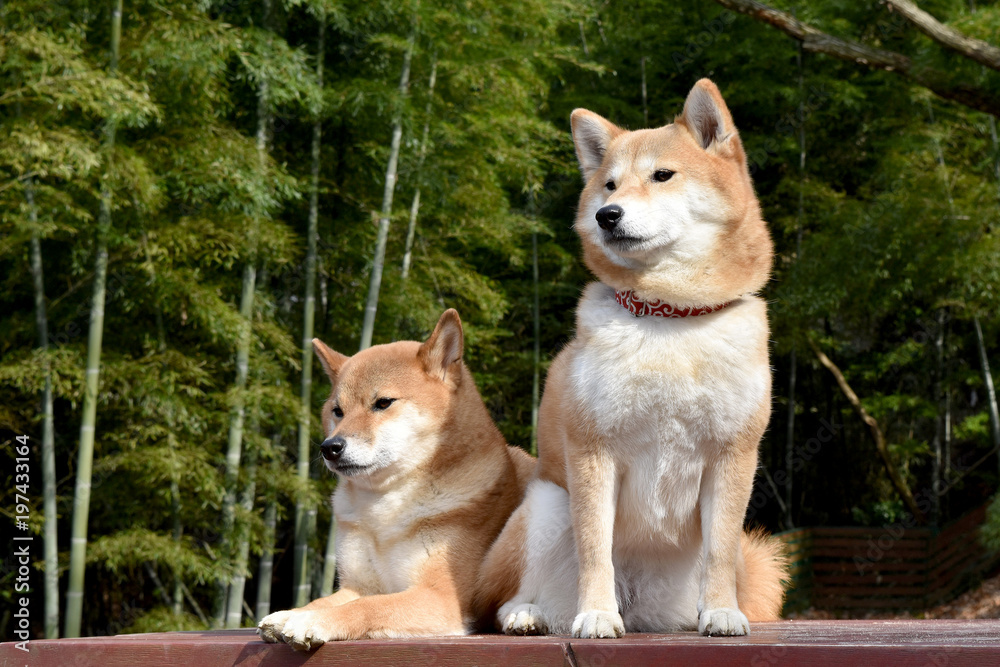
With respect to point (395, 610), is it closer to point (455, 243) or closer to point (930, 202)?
point (455, 243)

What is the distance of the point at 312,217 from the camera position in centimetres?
746

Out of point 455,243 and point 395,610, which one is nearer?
point 395,610

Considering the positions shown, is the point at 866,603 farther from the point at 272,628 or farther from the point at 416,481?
the point at 272,628

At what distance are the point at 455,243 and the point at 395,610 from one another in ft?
26.0

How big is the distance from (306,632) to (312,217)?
592cm

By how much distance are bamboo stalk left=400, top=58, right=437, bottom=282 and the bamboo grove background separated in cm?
5

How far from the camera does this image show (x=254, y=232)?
6.74m

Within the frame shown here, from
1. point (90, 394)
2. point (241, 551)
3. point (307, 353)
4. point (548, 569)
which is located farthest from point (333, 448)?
point (241, 551)

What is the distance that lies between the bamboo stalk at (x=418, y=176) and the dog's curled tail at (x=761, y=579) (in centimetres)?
565

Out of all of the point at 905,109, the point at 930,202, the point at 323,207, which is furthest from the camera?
the point at 905,109

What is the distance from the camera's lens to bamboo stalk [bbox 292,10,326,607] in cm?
718

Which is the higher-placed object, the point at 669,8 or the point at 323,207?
the point at 669,8

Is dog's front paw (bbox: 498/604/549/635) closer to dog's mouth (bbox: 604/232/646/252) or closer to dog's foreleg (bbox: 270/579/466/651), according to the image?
dog's foreleg (bbox: 270/579/466/651)

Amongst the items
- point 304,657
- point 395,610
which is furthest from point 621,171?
point 304,657
